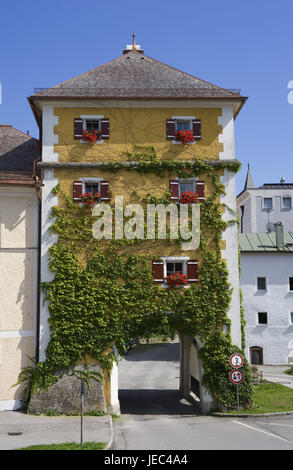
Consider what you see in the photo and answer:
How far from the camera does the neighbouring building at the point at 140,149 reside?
72.8 feet

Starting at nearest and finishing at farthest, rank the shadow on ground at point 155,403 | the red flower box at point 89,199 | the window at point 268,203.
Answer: the red flower box at point 89,199
the shadow on ground at point 155,403
the window at point 268,203

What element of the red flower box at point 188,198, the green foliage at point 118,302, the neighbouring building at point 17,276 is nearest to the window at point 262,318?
the green foliage at point 118,302

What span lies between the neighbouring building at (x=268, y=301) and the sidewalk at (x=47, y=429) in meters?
24.0

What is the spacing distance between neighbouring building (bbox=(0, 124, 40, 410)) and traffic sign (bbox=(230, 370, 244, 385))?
8151 mm

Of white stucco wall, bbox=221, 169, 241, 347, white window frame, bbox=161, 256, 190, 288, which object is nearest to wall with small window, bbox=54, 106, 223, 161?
white stucco wall, bbox=221, 169, 241, 347

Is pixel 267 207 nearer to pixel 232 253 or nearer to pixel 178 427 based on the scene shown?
pixel 232 253

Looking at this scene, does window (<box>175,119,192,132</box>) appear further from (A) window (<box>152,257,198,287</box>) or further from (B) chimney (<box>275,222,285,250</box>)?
(B) chimney (<box>275,222,285,250</box>)

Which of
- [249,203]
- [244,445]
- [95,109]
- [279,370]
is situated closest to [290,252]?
[279,370]

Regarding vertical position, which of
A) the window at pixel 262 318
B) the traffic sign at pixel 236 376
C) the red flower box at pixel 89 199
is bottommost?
the traffic sign at pixel 236 376

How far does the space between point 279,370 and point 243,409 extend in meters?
18.6

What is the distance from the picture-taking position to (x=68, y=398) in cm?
2067

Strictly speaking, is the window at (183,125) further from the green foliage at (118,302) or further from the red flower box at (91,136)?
the red flower box at (91,136)

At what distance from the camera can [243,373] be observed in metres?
21.4

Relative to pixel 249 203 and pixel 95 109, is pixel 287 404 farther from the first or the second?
pixel 249 203
